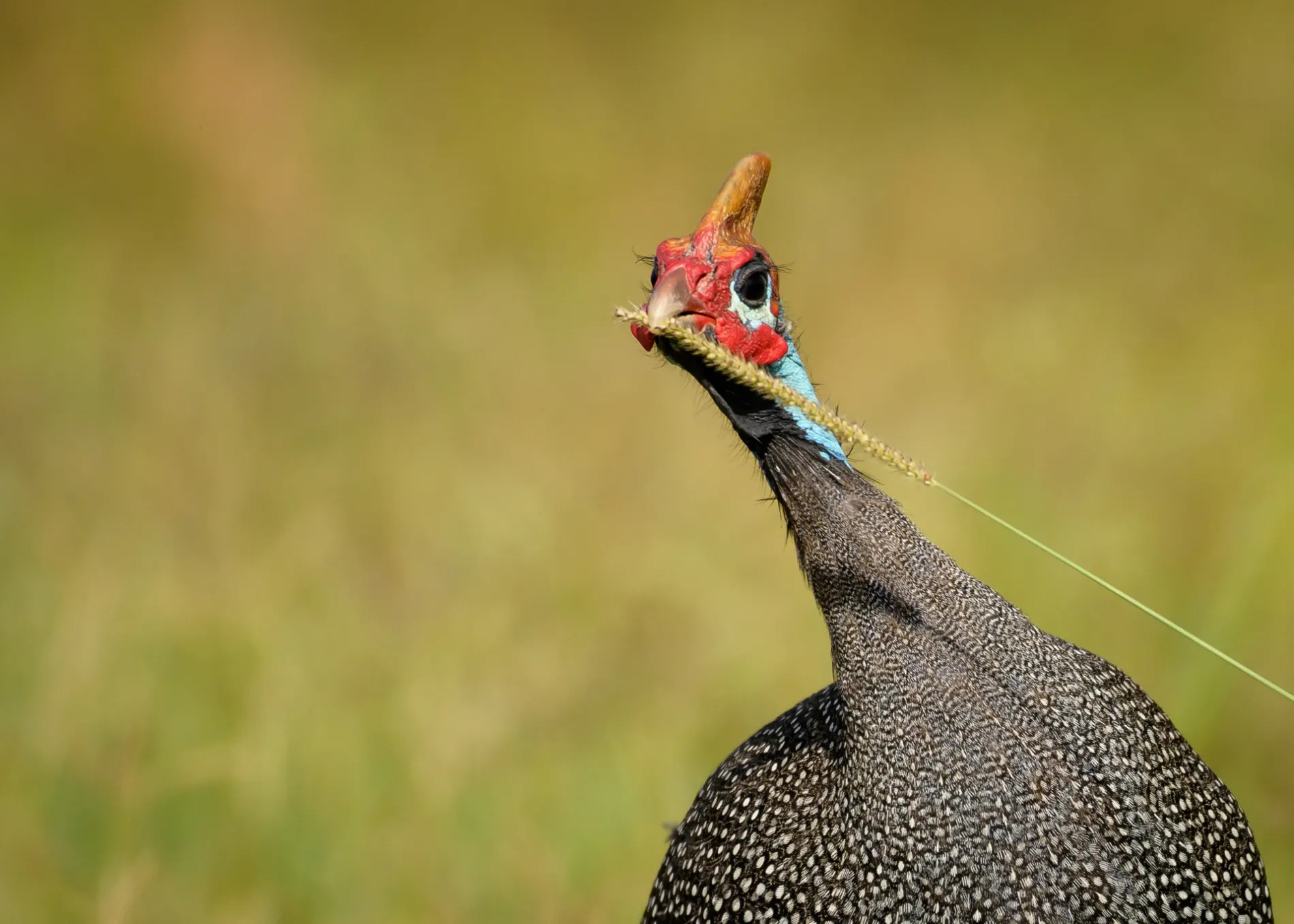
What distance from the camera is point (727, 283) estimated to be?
7.55 feet

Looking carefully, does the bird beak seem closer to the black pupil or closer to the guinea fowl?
the guinea fowl

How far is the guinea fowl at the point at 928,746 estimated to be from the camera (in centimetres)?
229

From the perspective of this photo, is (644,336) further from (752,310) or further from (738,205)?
(738,205)

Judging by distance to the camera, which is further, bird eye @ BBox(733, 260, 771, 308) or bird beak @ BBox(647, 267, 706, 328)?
bird eye @ BBox(733, 260, 771, 308)

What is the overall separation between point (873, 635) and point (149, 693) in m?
2.62

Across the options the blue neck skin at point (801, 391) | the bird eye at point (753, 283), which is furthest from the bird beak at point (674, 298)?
the blue neck skin at point (801, 391)

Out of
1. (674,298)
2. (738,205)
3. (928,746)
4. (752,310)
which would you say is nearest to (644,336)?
(674,298)

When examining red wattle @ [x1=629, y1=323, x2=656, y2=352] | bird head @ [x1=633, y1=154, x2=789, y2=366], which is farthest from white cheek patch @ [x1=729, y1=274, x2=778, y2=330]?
red wattle @ [x1=629, y1=323, x2=656, y2=352]

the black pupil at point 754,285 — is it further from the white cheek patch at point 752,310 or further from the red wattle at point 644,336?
the red wattle at point 644,336

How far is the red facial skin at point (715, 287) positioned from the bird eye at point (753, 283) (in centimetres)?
2

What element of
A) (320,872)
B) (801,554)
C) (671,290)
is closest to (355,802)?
(320,872)

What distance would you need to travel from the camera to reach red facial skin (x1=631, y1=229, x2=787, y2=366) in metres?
2.27

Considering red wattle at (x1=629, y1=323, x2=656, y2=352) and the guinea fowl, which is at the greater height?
red wattle at (x1=629, y1=323, x2=656, y2=352)

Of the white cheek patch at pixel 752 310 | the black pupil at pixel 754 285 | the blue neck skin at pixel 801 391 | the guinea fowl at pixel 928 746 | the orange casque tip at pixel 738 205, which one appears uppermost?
the orange casque tip at pixel 738 205
